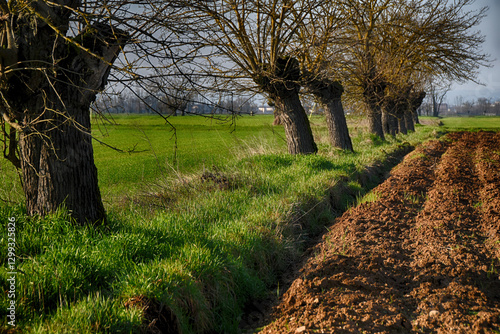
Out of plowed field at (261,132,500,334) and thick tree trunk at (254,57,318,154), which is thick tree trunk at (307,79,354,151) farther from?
plowed field at (261,132,500,334)

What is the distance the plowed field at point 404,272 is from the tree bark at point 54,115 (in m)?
2.59

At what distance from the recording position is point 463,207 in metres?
5.72

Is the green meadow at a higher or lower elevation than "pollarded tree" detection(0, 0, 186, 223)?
lower

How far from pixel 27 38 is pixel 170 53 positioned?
58.3 inches

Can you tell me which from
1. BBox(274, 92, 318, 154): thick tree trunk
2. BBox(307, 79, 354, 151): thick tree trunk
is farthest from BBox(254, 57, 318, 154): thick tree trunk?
BBox(307, 79, 354, 151): thick tree trunk

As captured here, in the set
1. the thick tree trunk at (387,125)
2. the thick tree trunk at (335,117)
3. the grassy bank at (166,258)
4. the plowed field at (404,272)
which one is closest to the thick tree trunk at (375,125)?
the thick tree trunk at (387,125)

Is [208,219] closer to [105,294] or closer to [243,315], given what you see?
[243,315]

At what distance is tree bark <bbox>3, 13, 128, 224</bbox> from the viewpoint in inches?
155

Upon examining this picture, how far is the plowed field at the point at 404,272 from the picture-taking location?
9.47 feet

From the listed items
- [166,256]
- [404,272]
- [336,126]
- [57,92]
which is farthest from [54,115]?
[336,126]

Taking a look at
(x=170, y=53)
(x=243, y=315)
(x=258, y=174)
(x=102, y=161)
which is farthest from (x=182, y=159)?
(x=243, y=315)

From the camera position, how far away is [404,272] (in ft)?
12.4

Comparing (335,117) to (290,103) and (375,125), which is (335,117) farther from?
(375,125)

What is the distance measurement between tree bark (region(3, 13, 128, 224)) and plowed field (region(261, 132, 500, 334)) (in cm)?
259
